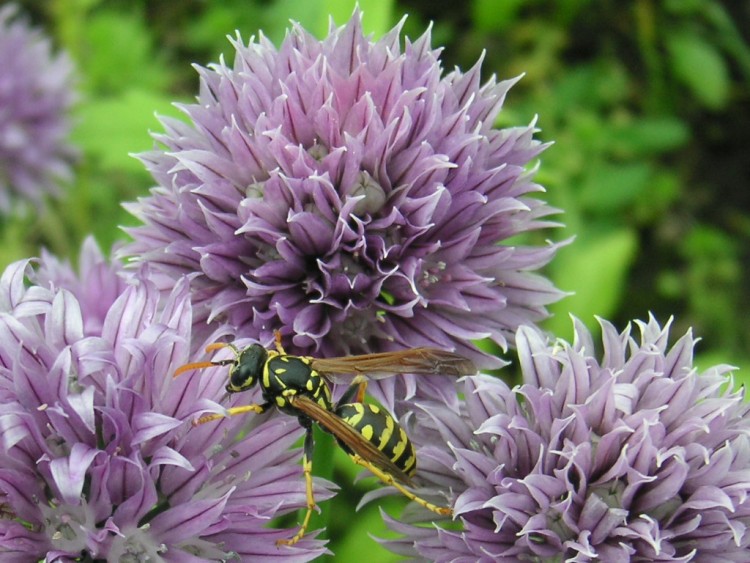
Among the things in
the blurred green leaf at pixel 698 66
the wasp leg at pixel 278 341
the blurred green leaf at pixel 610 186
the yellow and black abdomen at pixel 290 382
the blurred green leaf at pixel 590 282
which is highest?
the blurred green leaf at pixel 698 66

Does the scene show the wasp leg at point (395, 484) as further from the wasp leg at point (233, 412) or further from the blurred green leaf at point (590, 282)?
the blurred green leaf at point (590, 282)

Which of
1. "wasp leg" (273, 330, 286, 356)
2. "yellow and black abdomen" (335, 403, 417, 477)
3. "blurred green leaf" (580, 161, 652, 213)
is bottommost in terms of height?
"yellow and black abdomen" (335, 403, 417, 477)

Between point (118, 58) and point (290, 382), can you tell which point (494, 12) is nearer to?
point (118, 58)

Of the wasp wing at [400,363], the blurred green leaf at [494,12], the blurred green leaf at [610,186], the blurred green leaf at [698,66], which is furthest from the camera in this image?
the blurred green leaf at [698,66]

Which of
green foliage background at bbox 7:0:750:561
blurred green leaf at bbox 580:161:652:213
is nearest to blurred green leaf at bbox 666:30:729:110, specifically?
green foliage background at bbox 7:0:750:561

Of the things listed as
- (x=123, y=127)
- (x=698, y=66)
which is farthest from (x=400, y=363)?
(x=698, y=66)

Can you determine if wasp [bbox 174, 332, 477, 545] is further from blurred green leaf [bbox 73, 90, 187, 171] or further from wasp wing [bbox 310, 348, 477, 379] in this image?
blurred green leaf [bbox 73, 90, 187, 171]

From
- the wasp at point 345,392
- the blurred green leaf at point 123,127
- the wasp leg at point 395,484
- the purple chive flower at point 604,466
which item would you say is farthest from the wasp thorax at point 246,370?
the blurred green leaf at point 123,127
